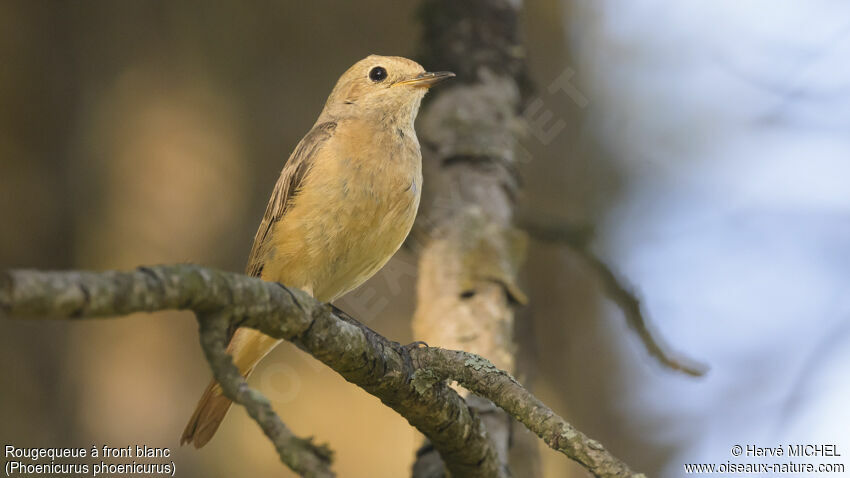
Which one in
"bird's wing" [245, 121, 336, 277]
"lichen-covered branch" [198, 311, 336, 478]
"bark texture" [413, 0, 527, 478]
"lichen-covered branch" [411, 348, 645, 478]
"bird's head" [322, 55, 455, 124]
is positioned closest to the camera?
"lichen-covered branch" [198, 311, 336, 478]

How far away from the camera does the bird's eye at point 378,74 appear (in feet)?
13.8

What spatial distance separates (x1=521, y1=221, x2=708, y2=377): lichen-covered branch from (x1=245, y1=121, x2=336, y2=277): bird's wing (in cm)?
144

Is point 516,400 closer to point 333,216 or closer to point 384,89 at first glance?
point 333,216

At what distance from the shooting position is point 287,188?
3627mm

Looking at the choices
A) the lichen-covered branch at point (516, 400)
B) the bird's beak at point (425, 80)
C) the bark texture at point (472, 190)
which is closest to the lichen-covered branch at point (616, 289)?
the bark texture at point (472, 190)

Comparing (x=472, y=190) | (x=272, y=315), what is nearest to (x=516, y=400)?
(x=272, y=315)

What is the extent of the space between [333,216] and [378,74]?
3.87ft

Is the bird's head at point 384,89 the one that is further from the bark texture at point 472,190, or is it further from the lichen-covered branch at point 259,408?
the lichen-covered branch at point 259,408

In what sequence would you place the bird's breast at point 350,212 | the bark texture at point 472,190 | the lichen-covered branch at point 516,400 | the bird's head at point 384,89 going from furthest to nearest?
the bird's head at point 384,89 < the bark texture at point 472,190 < the bird's breast at point 350,212 < the lichen-covered branch at point 516,400

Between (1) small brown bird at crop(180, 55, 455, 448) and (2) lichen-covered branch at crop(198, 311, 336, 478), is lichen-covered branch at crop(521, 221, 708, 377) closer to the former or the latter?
(1) small brown bird at crop(180, 55, 455, 448)

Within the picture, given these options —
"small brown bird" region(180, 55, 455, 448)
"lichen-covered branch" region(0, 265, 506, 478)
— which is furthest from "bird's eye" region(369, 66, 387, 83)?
"lichen-covered branch" region(0, 265, 506, 478)

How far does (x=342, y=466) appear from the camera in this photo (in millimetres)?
5168

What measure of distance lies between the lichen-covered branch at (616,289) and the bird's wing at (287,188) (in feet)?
4.72

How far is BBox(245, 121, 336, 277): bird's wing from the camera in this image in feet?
11.8
